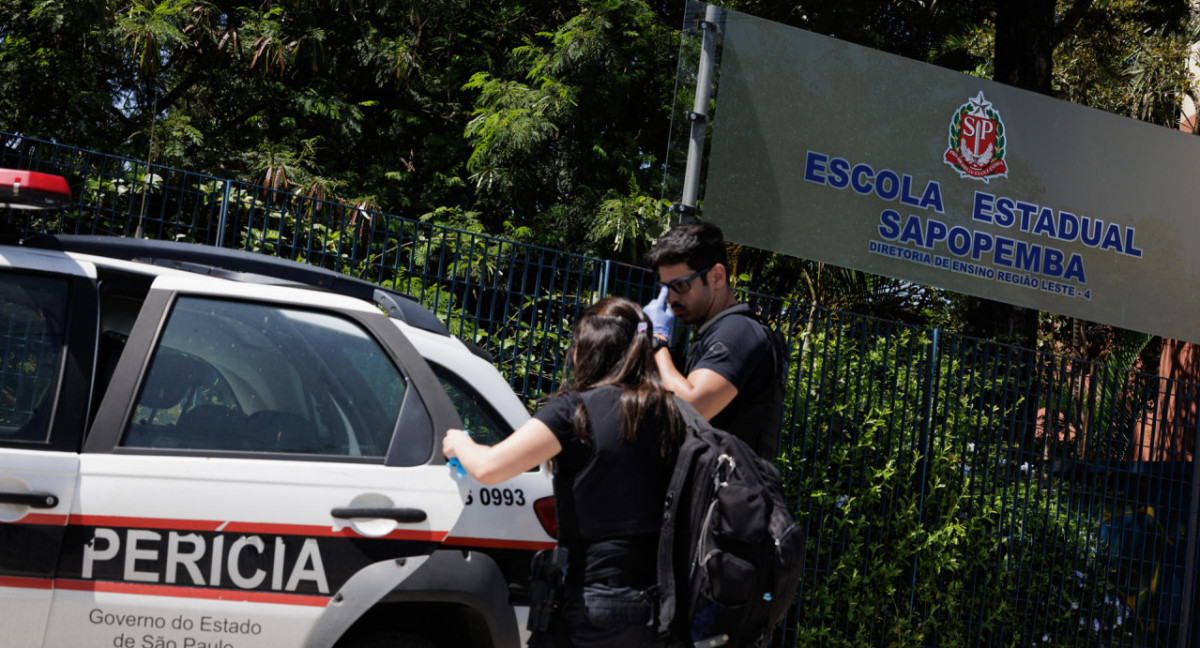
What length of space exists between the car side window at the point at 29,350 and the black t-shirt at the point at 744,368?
6.35 feet

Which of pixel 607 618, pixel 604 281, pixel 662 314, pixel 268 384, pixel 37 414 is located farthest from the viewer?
pixel 604 281

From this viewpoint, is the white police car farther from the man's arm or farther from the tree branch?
the tree branch

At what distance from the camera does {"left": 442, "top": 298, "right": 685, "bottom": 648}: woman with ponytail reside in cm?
290

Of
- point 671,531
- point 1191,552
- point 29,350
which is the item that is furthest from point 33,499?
point 1191,552

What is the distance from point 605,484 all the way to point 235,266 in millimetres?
1575

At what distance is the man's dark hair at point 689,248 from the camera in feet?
12.0

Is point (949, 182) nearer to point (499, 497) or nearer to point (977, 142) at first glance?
point (977, 142)

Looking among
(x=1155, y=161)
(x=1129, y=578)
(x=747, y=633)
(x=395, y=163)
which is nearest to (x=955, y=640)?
(x=1129, y=578)

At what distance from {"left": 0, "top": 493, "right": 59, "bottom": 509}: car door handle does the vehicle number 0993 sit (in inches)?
45.9

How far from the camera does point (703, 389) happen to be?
3.43 m

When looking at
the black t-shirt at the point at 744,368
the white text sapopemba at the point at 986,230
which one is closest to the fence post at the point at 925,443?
the white text sapopemba at the point at 986,230

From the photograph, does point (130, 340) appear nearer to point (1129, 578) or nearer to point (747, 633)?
point (747, 633)

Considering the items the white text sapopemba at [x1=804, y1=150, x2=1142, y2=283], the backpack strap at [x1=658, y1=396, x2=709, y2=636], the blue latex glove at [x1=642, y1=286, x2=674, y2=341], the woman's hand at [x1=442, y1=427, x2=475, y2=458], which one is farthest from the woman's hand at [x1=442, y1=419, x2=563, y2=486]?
the white text sapopemba at [x1=804, y1=150, x2=1142, y2=283]

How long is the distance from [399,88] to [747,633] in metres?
11.7
